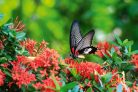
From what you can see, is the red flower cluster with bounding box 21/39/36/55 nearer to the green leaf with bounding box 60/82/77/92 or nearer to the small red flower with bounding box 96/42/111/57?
the green leaf with bounding box 60/82/77/92

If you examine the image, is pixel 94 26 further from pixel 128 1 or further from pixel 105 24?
pixel 128 1

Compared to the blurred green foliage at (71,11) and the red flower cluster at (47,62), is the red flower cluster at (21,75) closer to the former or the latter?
the red flower cluster at (47,62)

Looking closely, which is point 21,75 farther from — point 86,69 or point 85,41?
point 85,41

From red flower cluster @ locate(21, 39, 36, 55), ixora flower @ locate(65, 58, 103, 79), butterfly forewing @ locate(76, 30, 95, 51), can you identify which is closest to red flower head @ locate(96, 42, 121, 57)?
butterfly forewing @ locate(76, 30, 95, 51)

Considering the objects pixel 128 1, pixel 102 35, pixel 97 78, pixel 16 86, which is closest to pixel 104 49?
pixel 97 78

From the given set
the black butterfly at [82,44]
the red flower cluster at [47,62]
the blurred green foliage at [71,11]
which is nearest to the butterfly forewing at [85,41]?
the black butterfly at [82,44]
